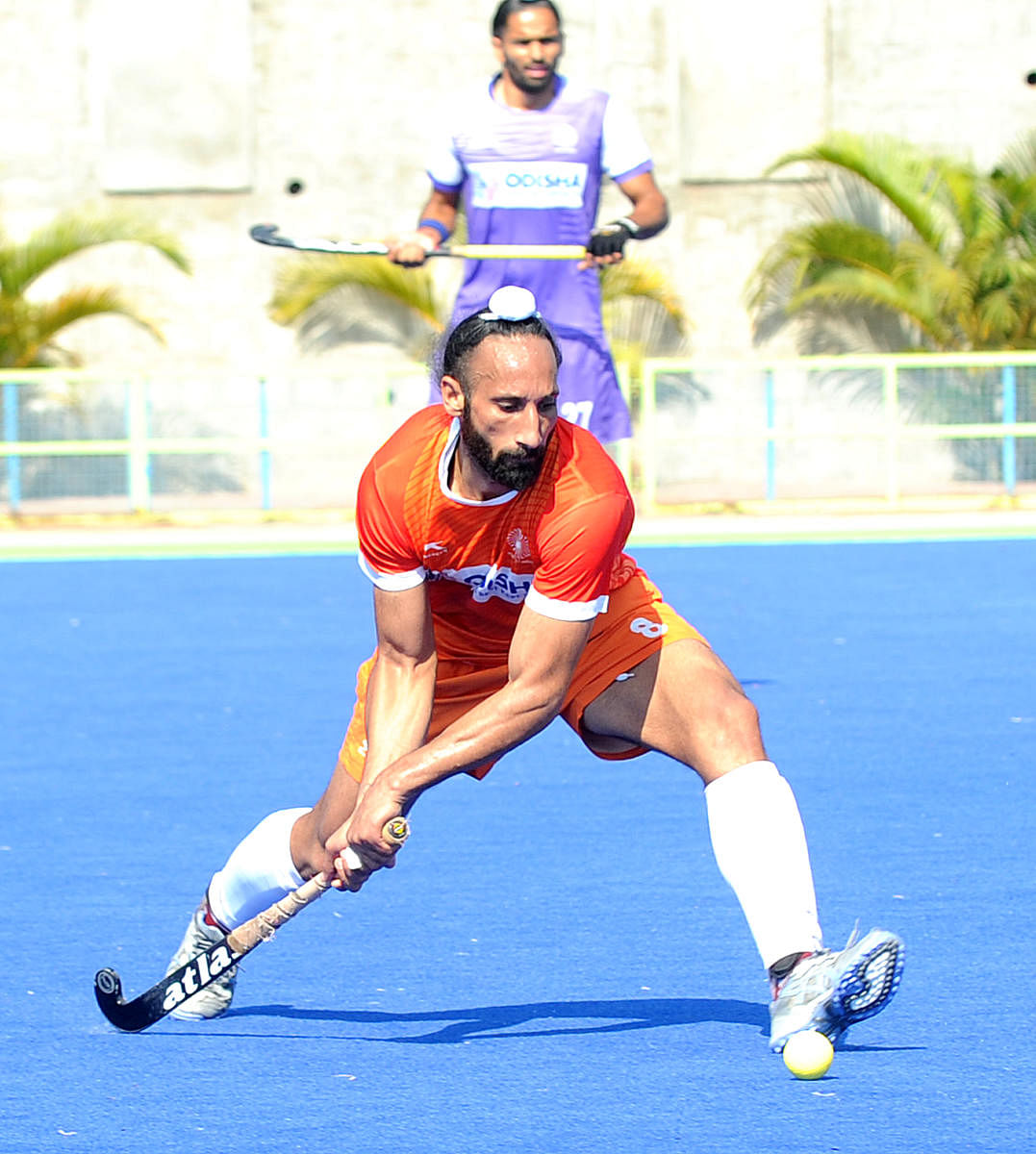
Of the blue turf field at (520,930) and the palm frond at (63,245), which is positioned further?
the palm frond at (63,245)

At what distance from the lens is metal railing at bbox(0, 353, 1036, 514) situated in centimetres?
1731

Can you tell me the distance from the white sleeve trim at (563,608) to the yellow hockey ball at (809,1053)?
2.52 ft

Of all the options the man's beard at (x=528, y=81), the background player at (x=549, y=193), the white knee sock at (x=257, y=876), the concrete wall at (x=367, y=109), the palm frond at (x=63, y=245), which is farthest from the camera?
the concrete wall at (x=367, y=109)

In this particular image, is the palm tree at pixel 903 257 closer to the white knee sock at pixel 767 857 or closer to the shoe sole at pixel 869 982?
the white knee sock at pixel 767 857

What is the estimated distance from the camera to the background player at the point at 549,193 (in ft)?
21.8

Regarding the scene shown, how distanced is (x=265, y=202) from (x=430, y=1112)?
17970mm

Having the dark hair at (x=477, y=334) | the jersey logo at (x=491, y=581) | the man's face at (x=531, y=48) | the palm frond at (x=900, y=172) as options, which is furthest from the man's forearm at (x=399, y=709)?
the palm frond at (x=900, y=172)

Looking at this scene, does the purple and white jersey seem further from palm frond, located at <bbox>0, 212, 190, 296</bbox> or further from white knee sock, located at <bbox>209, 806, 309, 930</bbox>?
palm frond, located at <bbox>0, 212, 190, 296</bbox>

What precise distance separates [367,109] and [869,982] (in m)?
18.1

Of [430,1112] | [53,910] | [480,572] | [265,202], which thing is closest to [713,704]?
[480,572]

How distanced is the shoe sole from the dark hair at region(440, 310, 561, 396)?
109 centimetres

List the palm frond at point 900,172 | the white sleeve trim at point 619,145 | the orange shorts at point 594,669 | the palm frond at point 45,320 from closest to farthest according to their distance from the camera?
1. the orange shorts at point 594,669
2. the white sleeve trim at point 619,145
3. the palm frond at point 45,320
4. the palm frond at point 900,172

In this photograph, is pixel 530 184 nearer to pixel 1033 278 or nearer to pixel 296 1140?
pixel 296 1140

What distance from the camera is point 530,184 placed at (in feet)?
22.1
